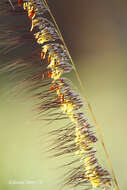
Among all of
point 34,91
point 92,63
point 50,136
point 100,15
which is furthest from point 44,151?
point 100,15

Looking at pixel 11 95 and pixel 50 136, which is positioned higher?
pixel 11 95

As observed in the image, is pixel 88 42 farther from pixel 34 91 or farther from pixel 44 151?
pixel 44 151

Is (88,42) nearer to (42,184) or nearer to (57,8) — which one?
(57,8)

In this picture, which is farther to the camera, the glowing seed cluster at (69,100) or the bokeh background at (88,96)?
the bokeh background at (88,96)

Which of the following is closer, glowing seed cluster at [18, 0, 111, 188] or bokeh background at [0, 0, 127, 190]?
glowing seed cluster at [18, 0, 111, 188]

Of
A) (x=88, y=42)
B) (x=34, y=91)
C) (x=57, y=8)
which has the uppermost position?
(x=57, y=8)

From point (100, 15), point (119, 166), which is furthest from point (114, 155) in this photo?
point (100, 15)

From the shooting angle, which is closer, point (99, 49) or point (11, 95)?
point (99, 49)

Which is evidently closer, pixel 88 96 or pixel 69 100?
pixel 69 100
